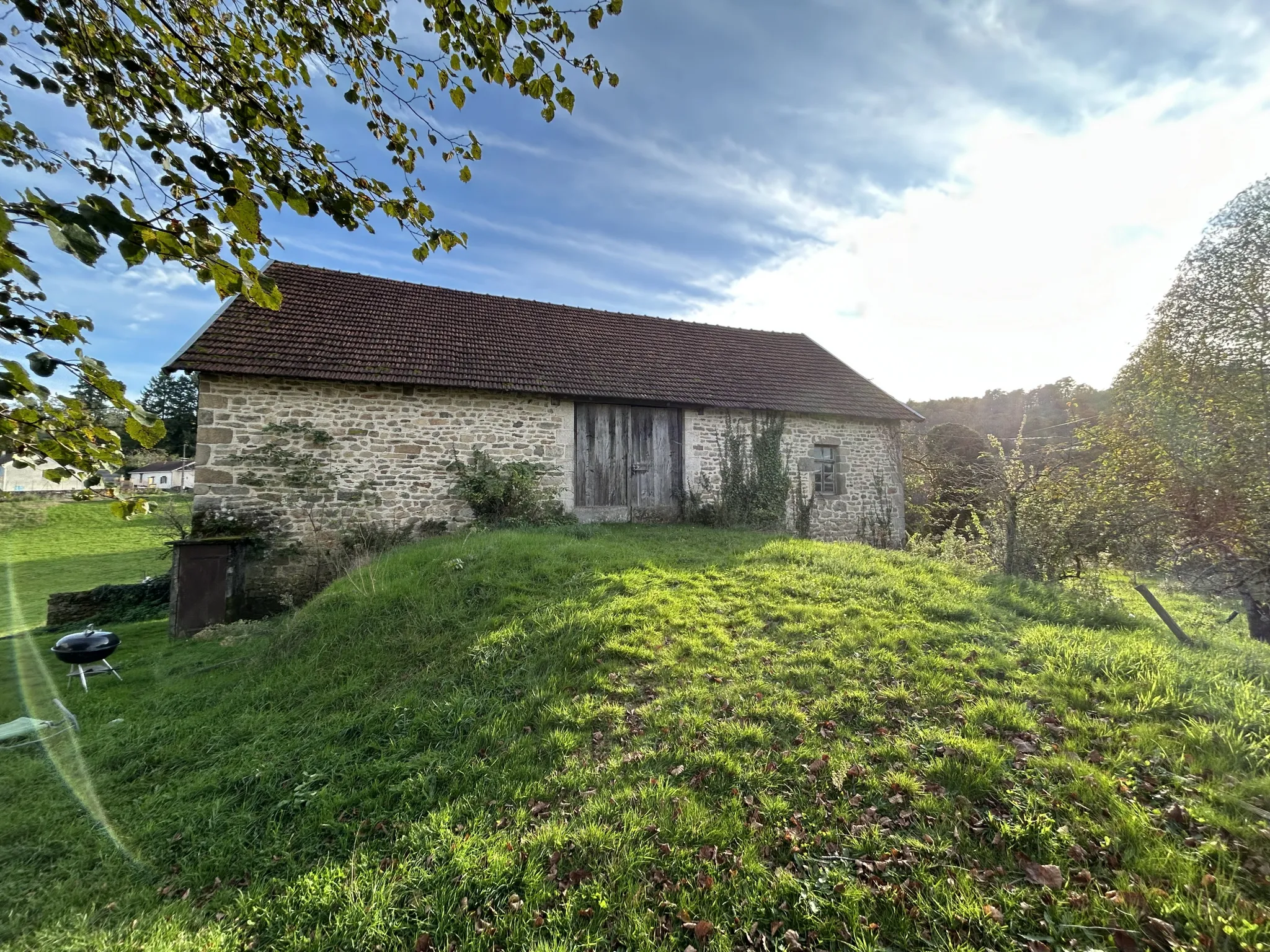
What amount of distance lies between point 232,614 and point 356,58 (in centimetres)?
947

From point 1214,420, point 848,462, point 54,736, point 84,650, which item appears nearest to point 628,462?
point 848,462

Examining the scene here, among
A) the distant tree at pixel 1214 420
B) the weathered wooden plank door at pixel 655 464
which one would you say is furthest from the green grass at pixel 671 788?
the weathered wooden plank door at pixel 655 464

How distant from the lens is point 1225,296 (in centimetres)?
733

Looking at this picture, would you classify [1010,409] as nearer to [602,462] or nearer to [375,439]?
[602,462]

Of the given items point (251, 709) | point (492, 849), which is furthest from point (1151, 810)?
point (251, 709)

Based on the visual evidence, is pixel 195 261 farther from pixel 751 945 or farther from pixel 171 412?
pixel 171 412

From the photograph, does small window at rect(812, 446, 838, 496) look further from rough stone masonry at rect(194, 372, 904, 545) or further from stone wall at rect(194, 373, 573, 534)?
stone wall at rect(194, 373, 573, 534)

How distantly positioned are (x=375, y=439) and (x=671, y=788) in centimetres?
945

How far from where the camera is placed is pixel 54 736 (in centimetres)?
459

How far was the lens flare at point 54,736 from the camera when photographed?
350 cm

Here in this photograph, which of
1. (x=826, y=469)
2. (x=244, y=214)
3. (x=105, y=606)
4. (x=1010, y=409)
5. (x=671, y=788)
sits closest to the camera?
(x=244, y=214)

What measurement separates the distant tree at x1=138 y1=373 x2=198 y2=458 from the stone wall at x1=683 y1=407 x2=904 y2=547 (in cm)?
2698

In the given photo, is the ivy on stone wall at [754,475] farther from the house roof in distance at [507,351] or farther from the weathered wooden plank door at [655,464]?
the weathered wooden plank door at [655,464]

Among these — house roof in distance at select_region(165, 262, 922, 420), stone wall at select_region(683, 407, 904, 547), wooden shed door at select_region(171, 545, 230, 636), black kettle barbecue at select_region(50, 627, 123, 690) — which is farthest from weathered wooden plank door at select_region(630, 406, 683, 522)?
black kettle barbecue at select_region(50, 627, 123, 690)
